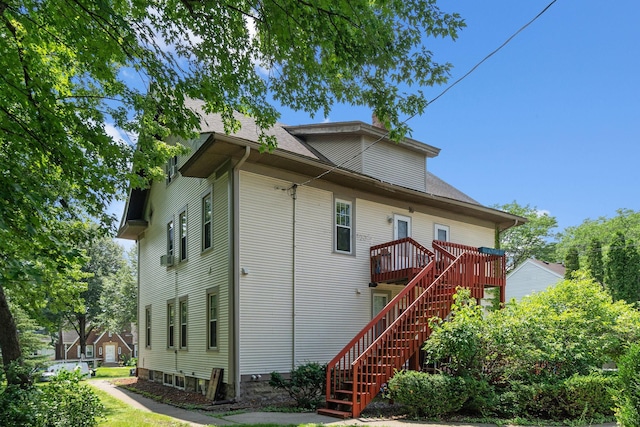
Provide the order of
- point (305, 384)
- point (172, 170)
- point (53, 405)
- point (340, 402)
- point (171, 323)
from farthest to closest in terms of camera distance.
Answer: point (172, 170) < point (171, 323) < point (305, 384) < point (340, 402) < point (53, 405)

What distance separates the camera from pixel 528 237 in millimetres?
48750

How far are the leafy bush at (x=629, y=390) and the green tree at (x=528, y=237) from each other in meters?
43.5

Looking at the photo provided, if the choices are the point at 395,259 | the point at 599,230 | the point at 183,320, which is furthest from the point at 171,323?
the point at 599,230

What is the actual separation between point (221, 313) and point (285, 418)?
387 centimetres

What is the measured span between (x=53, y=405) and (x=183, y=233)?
954 cm

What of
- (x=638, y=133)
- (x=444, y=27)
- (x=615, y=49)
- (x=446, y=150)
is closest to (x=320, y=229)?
(x=446, y=150)

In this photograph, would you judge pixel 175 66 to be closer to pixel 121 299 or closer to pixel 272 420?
pixel 272 420

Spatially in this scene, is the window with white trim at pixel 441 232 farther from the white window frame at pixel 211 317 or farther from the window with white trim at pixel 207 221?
the white window frame at pixel 211 317

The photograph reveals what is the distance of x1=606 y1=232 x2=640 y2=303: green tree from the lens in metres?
27.9

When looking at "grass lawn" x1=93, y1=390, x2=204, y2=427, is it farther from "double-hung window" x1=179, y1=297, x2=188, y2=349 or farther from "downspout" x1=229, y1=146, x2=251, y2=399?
"double-hung window" x1=179, y1=297, x2=188, y2=349

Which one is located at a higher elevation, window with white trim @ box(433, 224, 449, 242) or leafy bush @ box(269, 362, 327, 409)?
window with white trim @ box(433, 224, 449, 242)

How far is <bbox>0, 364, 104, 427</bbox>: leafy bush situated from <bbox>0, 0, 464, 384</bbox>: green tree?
5.17ft

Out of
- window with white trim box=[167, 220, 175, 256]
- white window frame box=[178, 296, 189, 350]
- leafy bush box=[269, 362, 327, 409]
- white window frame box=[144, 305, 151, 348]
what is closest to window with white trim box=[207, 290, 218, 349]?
white window frame box=[178, 296, 189, 350]

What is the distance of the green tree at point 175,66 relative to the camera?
6188 millimetres
